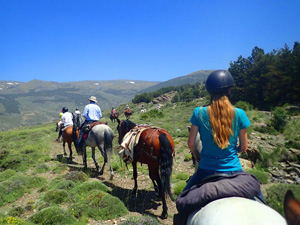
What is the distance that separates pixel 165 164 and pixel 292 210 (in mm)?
4064

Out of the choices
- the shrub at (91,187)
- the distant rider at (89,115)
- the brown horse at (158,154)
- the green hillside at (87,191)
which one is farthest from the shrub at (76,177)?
the brown horse at (158,154)

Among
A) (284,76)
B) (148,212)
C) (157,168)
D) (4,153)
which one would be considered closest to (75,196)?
(148,212)

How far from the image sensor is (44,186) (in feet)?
24.8

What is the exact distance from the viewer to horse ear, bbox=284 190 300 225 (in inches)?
55.9

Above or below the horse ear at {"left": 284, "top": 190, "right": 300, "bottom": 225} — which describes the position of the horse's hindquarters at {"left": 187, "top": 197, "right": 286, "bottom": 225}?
below

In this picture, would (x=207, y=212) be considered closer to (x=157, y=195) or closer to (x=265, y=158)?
(x=157, y=195)

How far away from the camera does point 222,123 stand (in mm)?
2387

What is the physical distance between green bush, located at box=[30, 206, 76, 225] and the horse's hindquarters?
4.12 metres

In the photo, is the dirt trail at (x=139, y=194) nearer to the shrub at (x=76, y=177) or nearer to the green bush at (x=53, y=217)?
the green bush at (x=53, y=217)

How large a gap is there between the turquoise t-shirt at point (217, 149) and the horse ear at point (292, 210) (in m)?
0.95

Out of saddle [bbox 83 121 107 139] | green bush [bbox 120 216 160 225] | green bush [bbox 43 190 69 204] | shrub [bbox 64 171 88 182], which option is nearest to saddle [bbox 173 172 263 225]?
green bush [bbox 120 216 160 225]

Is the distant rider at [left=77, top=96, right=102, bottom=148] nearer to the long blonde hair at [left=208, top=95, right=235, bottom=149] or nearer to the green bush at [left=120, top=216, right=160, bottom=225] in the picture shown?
the green bush at [left=120, top=216, right=160, bottom=225]

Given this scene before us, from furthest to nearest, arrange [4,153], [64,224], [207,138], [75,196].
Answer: [4,153] < [75,196] < [64,224] < [207,138]

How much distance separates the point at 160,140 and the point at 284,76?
2685cm
